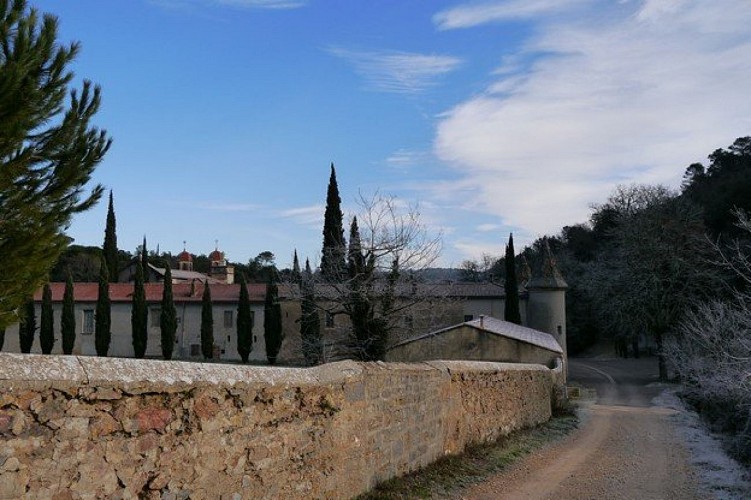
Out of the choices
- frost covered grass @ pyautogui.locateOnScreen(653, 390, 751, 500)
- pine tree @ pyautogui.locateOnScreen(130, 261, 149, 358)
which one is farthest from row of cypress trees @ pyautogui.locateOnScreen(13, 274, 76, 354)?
frost covered grass @ pyautogui.locateOnScreen(653, 390, 751, 500)

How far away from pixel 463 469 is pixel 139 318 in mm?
40092

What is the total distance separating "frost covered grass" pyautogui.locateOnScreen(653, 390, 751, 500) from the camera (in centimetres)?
983

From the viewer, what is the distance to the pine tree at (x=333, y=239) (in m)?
27.2

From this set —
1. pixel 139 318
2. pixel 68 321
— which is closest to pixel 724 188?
pixel 139 318

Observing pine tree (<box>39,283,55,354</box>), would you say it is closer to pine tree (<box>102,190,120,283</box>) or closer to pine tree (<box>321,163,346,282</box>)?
pine tree (<box>102,190,120,283</box>)

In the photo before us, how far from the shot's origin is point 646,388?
3603 centimetres

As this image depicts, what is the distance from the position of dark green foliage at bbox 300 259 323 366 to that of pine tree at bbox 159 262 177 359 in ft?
53.0

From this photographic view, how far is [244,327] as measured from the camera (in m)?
46.5

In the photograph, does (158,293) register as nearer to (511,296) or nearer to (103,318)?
(103,318)

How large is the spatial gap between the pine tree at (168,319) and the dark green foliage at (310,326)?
16140mm

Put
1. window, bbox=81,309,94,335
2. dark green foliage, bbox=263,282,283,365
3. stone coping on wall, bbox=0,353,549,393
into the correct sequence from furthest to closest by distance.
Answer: window, bbox=81,309,94,335 < dark green foliage, bbox=263,282,283,365 < stone coping on wall, bbox=0,353,549,393

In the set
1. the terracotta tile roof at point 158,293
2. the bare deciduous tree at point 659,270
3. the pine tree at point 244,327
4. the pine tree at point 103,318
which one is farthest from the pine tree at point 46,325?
the bare deciduous tree at point 659,270

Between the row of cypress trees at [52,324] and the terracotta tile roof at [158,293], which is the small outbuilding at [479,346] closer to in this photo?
the terracotta tile roof at [158,293]

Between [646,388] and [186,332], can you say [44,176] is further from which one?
[186,332]
